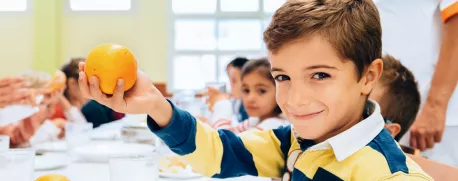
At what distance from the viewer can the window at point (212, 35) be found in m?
7.16

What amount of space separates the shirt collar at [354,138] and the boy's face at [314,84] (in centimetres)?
4

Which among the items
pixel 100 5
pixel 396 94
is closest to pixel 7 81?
pixel 396 94

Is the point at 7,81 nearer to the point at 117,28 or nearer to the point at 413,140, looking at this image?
the point at 413,140

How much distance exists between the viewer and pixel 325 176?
0.94 metres

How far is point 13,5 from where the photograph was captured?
7.06 metres

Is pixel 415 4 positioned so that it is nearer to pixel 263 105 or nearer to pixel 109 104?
pixel 263 105

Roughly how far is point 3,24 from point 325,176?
23.1 feet

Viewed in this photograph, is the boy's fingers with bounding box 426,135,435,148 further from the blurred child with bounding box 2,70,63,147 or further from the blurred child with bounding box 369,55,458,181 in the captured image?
the blurred child with bounding box 2,70,63,147

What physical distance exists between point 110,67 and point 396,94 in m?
1.13

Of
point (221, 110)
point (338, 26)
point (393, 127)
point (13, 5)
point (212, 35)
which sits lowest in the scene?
point (212, 35)

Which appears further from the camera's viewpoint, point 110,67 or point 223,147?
point 223,147

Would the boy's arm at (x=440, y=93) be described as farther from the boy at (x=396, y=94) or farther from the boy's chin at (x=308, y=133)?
the boy's chin at (x=308, y=133)

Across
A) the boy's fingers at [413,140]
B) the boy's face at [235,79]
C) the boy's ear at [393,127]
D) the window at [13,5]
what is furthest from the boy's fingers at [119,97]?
the window at [13,5]

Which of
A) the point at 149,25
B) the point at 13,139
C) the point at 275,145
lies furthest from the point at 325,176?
the point at 149,25
